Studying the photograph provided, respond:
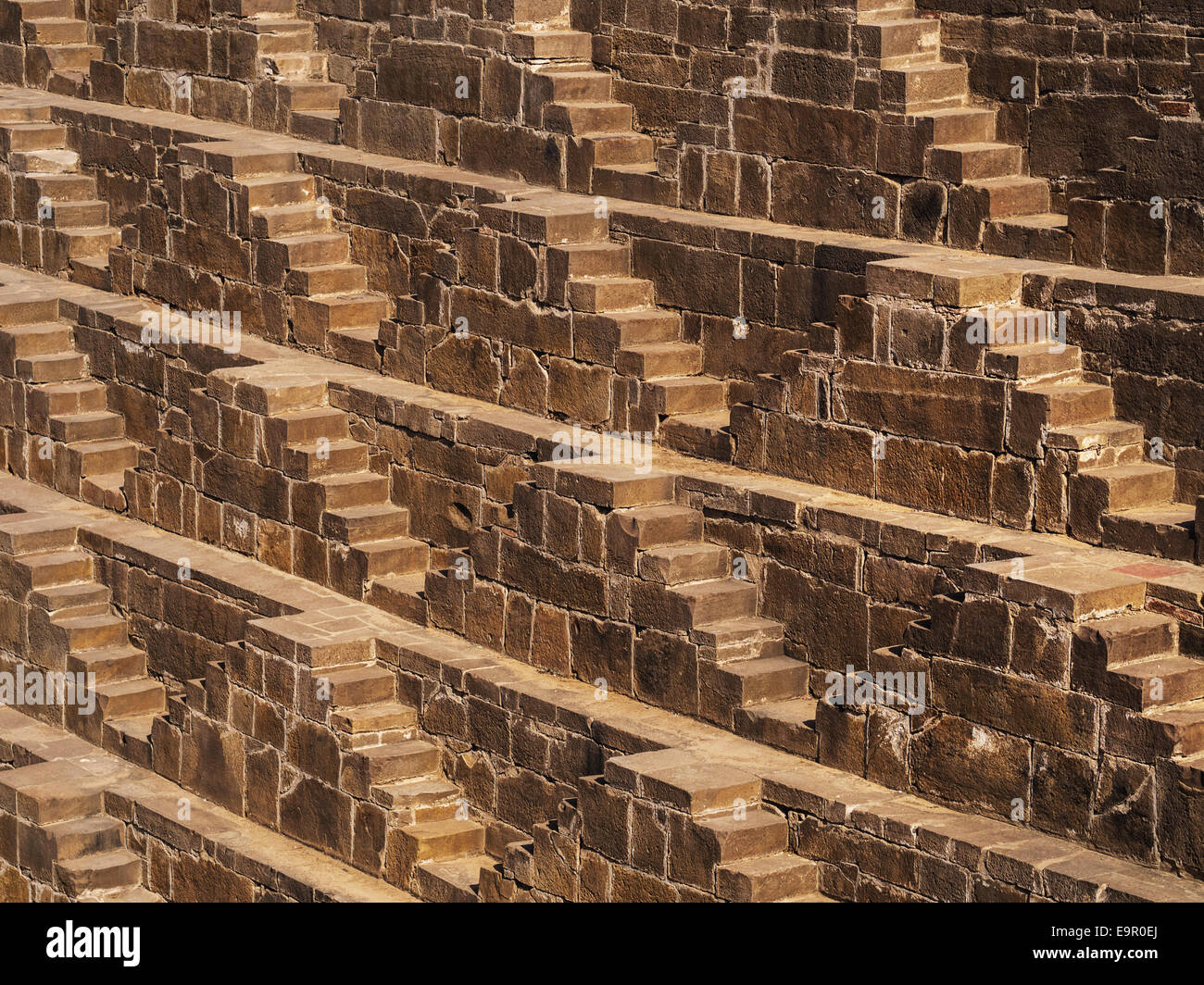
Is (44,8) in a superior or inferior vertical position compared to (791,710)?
superior

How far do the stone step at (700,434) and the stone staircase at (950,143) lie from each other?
1484 millimetres

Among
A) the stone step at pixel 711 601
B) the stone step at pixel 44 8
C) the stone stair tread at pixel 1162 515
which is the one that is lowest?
the stone step at pixel 711 601

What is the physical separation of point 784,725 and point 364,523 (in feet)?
10.2

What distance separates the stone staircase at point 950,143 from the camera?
35.0 feet

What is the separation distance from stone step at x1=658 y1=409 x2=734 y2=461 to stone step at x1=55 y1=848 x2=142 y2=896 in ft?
11.5

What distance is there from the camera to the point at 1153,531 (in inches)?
362

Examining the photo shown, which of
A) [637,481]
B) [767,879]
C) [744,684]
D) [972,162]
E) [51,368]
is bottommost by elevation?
[767,879]

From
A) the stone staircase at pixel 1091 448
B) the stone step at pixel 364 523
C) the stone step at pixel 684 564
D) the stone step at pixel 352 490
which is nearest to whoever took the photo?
the stone staircase at pixel 1091 448

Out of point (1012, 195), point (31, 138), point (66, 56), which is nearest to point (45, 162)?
point (31, 138)

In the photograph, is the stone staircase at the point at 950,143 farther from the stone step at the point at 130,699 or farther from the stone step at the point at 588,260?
the stone step at the point at 130,699

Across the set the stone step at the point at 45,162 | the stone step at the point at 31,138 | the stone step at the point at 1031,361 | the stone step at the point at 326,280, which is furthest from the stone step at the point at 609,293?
the stone step at the point at 31,138

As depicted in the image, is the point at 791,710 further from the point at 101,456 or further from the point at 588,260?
the point at 101,456

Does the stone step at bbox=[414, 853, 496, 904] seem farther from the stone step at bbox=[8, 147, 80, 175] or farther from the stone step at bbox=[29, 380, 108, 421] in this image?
the stone step at bbox=[8, 147, 80, 175]

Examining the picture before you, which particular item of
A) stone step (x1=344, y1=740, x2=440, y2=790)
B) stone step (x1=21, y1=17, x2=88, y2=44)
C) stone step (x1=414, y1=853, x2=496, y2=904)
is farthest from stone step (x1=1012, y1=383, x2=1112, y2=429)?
stone step (x1=21, y1=17, x2=88, y2=44)
